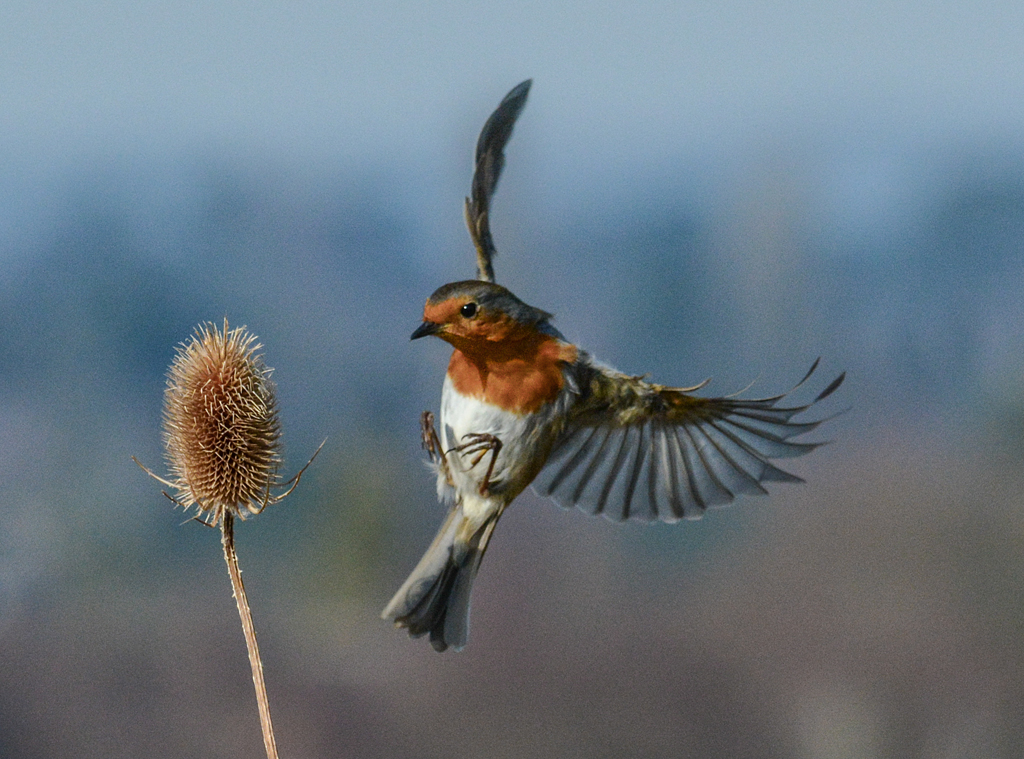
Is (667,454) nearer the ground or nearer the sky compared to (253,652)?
nearer the sky

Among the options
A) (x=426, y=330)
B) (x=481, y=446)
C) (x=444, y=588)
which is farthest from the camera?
(x=444, y=588)

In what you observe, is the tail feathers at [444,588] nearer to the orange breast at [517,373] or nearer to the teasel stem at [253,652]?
the orange breast at [517,373]

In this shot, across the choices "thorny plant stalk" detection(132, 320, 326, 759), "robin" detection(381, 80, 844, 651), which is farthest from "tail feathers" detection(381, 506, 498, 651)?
"thorny plant stalk" detection(132, 320, 326, 759)

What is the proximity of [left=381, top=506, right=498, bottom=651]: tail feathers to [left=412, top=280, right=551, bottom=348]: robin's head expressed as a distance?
550 mm

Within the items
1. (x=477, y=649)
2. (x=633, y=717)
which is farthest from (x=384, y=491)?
(x=633, y=717)

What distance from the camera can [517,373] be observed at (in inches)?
69.1

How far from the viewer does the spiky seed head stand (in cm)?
185

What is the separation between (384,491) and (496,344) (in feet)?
40.5

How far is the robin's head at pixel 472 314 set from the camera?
1.56 meters

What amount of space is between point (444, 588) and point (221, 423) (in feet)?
2.00

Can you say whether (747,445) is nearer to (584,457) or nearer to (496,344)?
(584,457)

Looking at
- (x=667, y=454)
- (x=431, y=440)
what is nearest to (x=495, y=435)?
(x=431, y=440)

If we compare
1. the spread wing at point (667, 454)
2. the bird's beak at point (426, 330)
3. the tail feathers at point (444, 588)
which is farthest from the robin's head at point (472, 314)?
the tail feathers at point (444, 588)

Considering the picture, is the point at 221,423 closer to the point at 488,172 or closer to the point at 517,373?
the point at 517,373
